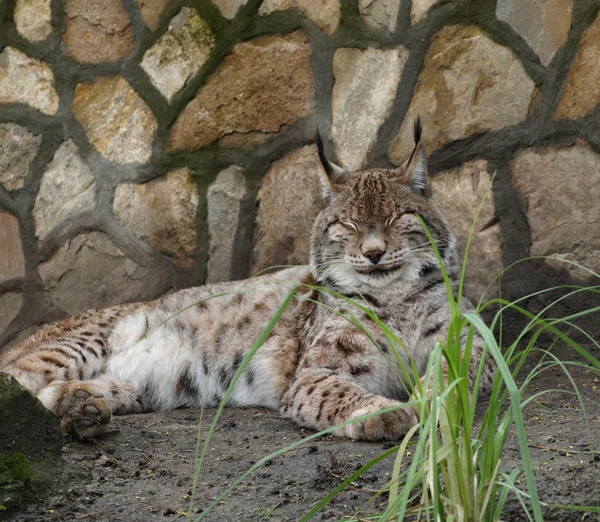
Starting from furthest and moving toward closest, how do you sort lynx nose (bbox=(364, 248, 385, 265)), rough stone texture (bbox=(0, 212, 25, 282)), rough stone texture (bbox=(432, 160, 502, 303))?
rough stone texture (bbox=(0, 212, 25, 282)) < rough stone texture (bbox=(432, 160, 502, 303)) < lynx nose (bbox=(364, 248, 385, 265))

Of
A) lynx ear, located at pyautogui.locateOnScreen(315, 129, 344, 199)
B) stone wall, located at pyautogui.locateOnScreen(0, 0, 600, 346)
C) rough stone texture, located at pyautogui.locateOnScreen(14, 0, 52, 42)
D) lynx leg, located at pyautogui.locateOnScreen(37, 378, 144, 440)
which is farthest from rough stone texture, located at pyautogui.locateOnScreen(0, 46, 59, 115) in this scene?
lynx leg, located at pyautogui.locateOnScreen(37, 378, 144, 440)

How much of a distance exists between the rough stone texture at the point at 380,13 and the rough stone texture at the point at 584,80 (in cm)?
92

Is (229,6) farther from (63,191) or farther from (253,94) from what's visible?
(63,191)

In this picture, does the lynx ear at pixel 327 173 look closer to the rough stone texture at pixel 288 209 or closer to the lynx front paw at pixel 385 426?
the rough stone texture at pixel 288 209

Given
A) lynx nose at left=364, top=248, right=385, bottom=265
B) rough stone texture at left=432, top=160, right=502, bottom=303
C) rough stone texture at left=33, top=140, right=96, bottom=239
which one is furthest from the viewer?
rough stone texture at left=33, top=140, right=96, bottom=239

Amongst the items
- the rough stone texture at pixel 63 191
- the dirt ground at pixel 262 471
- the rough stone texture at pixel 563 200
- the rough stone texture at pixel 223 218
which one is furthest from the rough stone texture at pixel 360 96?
the dirt ground at pixel 262 471

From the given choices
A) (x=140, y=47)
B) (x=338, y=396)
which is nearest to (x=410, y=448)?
(x=338, y=396)

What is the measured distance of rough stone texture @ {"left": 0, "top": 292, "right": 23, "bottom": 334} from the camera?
5.22m

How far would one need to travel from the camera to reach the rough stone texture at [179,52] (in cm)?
482

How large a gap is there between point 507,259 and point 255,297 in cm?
128

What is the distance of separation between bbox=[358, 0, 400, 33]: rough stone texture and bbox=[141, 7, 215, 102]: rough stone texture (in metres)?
0.86

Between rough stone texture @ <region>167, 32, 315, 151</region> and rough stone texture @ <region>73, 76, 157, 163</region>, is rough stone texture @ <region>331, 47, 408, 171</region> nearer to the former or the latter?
rough stone texture @ <region>167, 32, 315, 151</region>

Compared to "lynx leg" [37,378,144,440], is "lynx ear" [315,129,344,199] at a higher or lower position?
higher

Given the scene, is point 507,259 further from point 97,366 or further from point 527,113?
point 97,366
